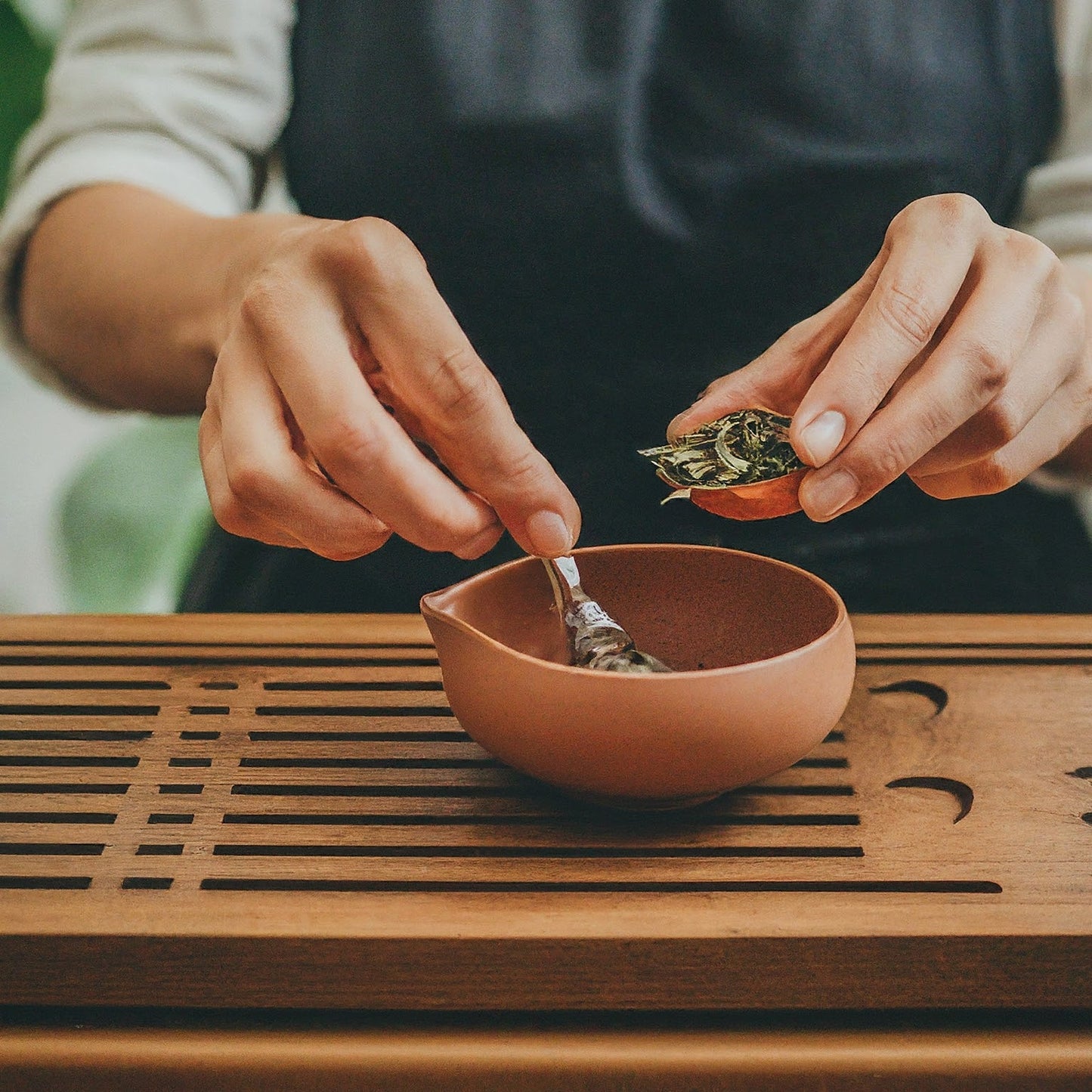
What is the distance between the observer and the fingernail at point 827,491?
655 millimetres

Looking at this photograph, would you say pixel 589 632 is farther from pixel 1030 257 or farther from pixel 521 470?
pixel 1030 257

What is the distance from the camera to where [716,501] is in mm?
733

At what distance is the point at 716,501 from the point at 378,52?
0.68 m

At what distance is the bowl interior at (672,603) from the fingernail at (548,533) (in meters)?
0.07

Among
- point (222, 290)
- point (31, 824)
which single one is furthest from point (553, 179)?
point (31, 824)

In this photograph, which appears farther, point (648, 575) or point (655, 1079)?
point (648, 575)

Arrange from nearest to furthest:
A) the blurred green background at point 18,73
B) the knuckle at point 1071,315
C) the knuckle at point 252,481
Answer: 1. the knuckle at point 252,481
2. the knuckle at point 1071,315
3. the blurred green background at point 18,73

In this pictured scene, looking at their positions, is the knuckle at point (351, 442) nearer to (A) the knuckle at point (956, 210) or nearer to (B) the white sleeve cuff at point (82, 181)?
(A) the knuckle at point (956, 210)

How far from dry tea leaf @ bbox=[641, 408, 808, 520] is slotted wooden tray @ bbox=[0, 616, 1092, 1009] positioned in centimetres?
18

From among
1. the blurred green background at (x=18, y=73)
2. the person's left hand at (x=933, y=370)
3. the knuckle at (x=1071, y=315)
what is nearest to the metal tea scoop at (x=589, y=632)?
the person's left hand at (x=933, y=370)

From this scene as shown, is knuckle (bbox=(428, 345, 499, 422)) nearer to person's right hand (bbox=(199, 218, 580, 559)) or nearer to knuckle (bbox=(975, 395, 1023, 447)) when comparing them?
person's right hand (bbox=(199, 218, 580, 559))

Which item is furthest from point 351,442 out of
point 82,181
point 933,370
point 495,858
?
point 82,181

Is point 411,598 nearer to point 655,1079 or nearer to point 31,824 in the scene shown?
point 31,824

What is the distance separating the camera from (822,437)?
63 cm
